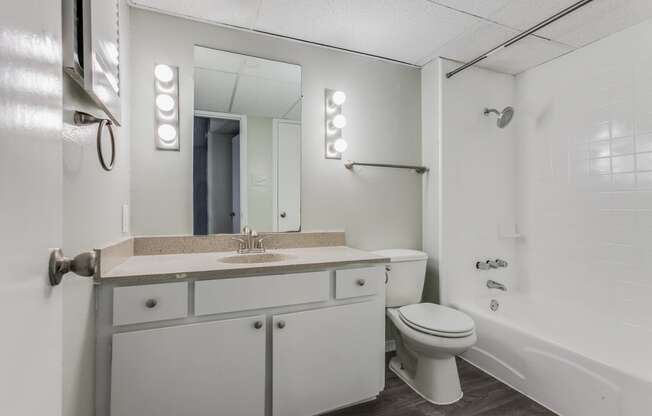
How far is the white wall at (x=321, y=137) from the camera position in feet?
5.42

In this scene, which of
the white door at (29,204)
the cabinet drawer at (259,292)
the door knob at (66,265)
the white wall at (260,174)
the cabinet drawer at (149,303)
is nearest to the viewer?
the white door at (29,204)

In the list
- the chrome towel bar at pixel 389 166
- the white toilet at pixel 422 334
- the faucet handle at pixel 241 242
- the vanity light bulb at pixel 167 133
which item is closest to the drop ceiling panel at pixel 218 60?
the vanity light bulb at pixel 167 133

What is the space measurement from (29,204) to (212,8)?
1.61 m

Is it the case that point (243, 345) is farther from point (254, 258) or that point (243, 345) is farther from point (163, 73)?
point (163, 73)

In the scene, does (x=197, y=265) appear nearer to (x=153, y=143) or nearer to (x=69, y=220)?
(x=69, y=220)

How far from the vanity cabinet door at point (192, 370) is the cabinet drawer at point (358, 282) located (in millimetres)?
414

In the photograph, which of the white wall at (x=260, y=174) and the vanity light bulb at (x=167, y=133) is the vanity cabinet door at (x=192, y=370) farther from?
the vanity light bulb at (x=167, y=133)

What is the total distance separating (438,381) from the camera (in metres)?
1.68

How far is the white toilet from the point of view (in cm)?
160

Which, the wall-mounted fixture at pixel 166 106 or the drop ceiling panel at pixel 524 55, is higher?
the drop ceiling panel at pixel 524 55

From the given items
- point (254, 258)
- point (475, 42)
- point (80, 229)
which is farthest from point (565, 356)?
point (80, 229)

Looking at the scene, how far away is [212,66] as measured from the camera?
179cm

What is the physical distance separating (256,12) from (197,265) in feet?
4.58

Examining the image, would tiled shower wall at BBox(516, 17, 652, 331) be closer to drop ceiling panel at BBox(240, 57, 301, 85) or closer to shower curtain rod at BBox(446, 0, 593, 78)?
shower curtain rod at BBox(446, 0, 593, 78)
